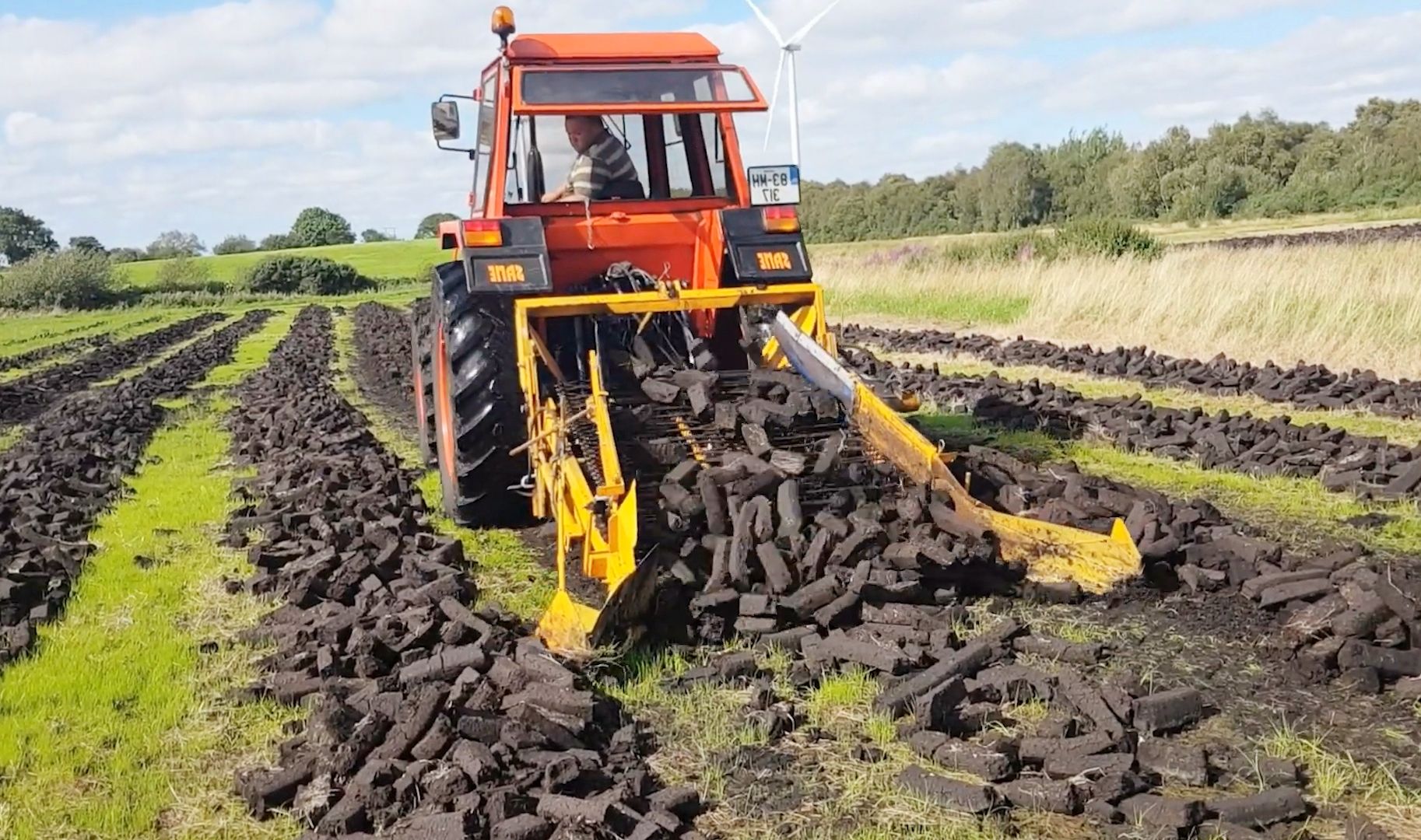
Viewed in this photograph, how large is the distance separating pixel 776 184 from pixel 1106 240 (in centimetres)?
1696

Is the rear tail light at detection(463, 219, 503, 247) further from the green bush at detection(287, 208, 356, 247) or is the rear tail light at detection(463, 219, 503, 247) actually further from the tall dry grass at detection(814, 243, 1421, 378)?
the green bush at detection(287, 208, 356, 247)

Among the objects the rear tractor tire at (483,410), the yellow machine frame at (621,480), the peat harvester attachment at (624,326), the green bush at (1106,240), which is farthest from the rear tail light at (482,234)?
the green bush at (1106,240)

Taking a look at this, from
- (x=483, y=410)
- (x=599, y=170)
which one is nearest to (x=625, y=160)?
(x=599, y=170)

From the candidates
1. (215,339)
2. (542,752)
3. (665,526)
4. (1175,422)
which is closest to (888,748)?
(542,752)

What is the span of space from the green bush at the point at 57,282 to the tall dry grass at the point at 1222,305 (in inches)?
1386

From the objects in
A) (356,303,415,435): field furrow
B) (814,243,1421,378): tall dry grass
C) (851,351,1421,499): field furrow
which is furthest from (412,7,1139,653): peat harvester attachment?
(814,243,1421,378): tall dry grass

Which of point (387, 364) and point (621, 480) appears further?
Answer: point (387, 364)

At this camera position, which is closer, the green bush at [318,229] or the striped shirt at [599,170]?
the striped shirt at [599,170]

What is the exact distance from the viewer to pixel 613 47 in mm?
7617

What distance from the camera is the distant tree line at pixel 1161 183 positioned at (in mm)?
46219

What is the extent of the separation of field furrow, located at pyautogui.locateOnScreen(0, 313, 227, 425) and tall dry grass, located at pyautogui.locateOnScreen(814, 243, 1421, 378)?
13.1 m

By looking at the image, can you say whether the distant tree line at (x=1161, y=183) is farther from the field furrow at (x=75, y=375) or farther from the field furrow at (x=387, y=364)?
the field furrow at (x=75, y=375)

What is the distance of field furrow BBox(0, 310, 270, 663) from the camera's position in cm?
615

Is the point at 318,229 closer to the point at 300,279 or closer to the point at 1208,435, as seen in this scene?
the point at 300,279
